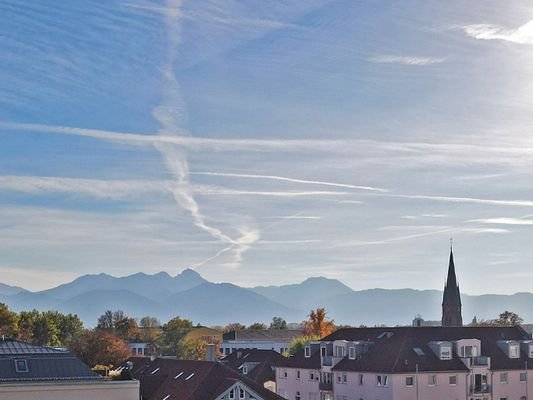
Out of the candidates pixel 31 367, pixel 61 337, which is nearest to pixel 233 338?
pixel 61 337

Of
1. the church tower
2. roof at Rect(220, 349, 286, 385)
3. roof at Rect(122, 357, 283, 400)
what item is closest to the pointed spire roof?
the church tower

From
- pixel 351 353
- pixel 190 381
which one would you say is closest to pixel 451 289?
pixel 351 353

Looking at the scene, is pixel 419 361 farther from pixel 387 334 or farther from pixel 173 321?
pixel 173 321

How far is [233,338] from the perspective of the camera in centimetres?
19738

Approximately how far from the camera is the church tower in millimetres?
164750

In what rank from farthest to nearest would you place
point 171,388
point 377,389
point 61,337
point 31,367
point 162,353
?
point 162,353
point 61,337
point 377,389
point 171,388
point 31,367

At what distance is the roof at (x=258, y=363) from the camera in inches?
4505

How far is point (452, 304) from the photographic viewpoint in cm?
16475

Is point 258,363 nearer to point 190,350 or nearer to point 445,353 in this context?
point 445,353

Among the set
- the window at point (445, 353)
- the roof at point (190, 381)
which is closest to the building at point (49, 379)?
the roof at point (190, 381)

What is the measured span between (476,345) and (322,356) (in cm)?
1617

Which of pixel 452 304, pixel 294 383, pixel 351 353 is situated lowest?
pixel 294 383

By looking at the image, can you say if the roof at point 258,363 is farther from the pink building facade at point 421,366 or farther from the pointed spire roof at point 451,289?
the pointed spire roof at point 451,289

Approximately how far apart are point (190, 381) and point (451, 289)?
94774 mm
